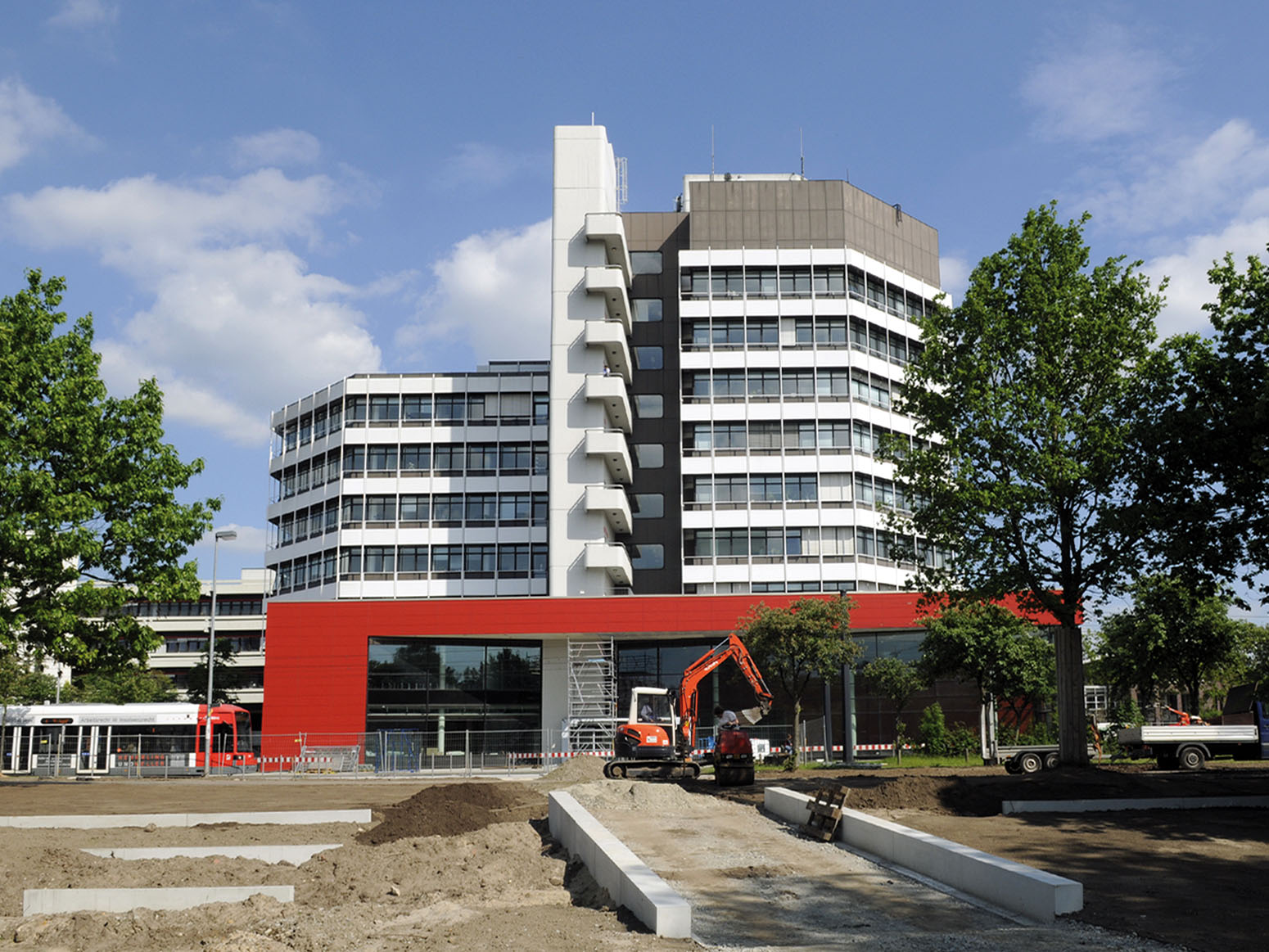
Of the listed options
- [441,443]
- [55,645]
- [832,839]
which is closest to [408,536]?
[441,443]

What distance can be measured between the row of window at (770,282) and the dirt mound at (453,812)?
42088 mm

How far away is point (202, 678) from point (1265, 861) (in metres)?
88.6

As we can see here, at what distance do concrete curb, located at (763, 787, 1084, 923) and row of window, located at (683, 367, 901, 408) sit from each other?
46.7m

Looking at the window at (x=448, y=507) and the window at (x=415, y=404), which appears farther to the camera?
the window at (x=415, y=404)

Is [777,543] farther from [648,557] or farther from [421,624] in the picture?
[421,624]

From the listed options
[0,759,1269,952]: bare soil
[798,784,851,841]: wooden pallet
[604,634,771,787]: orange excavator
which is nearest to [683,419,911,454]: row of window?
[604,634,771,787]: orange excavator

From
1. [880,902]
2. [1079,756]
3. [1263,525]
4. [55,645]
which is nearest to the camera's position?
[880,902]

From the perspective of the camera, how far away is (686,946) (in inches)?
391

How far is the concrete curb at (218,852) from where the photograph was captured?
15.8 meters

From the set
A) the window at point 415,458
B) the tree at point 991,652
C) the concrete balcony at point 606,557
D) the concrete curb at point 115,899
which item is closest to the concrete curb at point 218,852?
the concrete curb at point 115,899

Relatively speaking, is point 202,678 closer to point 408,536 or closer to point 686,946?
point 408,536

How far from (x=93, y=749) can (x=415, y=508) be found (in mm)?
22447

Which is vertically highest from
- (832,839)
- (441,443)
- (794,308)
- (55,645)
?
(794,308)

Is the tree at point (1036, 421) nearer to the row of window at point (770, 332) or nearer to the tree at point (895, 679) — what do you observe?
the tree at point (895, 679)
